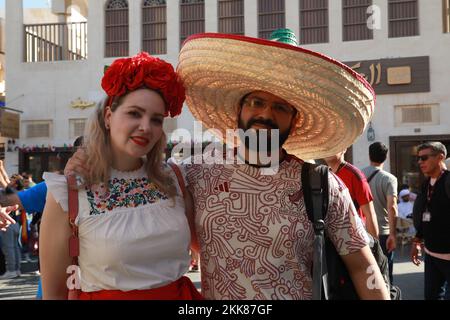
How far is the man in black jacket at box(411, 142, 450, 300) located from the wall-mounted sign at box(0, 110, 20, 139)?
46.9 ft

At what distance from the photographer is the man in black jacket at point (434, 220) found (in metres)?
4.45

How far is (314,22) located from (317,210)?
48.8 feet

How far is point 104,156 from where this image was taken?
2.01m

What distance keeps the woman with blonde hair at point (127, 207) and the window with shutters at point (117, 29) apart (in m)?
15.7

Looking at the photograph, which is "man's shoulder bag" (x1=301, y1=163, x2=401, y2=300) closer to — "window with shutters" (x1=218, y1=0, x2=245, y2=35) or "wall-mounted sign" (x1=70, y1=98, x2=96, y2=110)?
"window with shutters" (x1=218, y1=0, x2=245, y2=35)

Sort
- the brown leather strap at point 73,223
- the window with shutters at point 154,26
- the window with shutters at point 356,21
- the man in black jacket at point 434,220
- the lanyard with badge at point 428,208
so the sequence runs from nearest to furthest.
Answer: the brown leather strap at point 73,223
the man in black jacket at point 434,220
the lanyard with badge at point 428,208
the window with shutters at point 356,21
the window with shutters at point 154,26

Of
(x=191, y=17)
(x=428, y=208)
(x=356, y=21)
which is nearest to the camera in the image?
(x=428, y=208)

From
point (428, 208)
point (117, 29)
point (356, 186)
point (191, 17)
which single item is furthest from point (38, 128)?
point (428, 208)

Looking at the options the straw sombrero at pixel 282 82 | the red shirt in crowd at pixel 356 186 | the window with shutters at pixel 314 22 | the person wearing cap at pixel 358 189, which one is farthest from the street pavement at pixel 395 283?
the window with shutters at pixel 314 22

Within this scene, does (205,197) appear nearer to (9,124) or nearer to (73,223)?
(73,223)

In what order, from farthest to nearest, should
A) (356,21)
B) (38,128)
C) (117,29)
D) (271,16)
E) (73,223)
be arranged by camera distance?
(38,128) → (117,29) → (271,16) → (356,21) → (73,223)

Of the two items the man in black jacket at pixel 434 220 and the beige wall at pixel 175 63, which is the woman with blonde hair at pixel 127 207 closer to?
the man in black jacket at pixel 434 220

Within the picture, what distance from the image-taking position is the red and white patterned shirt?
2.02 m

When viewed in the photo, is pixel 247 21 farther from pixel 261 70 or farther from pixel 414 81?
pixel 261 70
